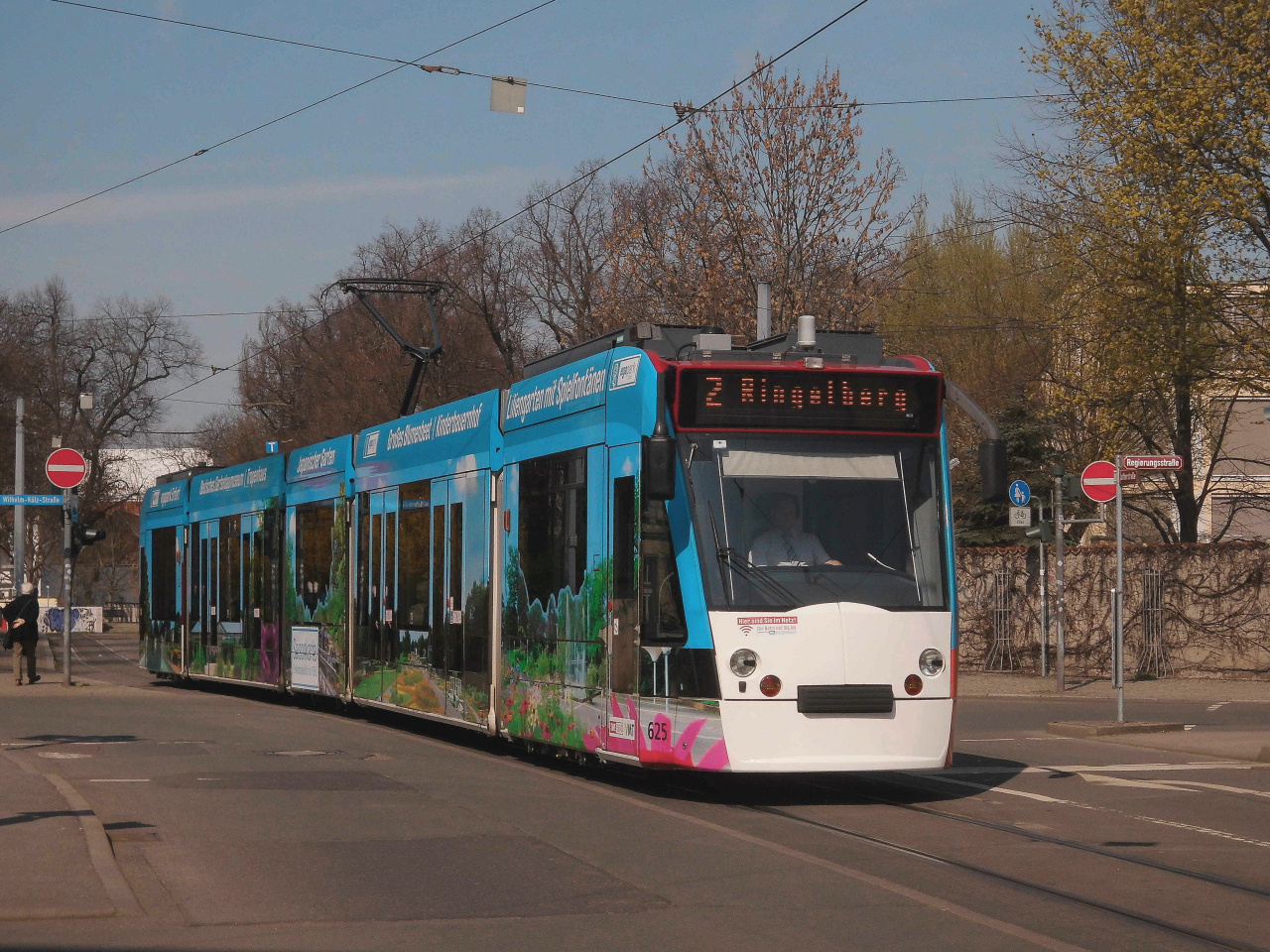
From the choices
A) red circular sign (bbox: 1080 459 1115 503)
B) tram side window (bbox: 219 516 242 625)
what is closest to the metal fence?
tram side window (bbox: 219 516 242 625)

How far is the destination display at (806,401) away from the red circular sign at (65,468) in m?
15.8

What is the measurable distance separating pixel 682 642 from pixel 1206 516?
4922 cm

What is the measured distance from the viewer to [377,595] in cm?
1828

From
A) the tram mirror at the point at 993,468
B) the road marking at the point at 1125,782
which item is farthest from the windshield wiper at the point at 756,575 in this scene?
the road marking at the point at 1125,782

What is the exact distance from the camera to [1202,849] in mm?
9922

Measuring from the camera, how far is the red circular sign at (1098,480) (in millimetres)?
21391

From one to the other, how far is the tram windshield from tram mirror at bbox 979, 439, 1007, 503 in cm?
44

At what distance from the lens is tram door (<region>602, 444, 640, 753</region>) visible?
39.1 ft

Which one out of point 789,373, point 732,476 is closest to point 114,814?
point 732,476

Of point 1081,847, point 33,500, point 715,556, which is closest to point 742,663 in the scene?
point 715,556

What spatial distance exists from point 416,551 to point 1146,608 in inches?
625

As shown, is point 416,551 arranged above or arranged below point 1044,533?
below

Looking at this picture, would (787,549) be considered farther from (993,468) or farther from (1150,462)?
(1150,462)

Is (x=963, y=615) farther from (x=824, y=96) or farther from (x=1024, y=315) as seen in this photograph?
(x=1024, y=315)
